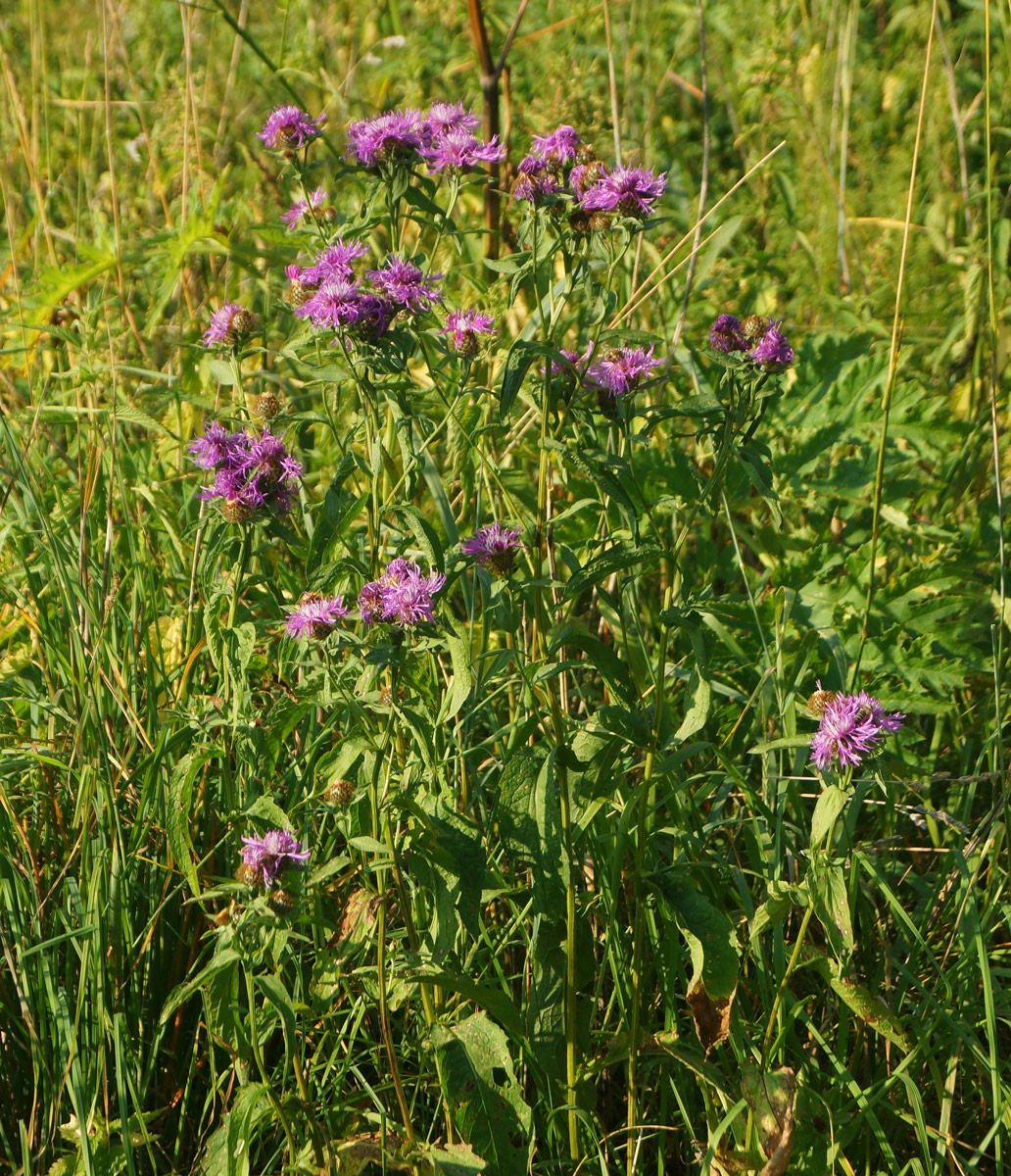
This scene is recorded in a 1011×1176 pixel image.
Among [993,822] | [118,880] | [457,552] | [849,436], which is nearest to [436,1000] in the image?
[118,880]

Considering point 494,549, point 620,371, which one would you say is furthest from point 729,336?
point 494,549

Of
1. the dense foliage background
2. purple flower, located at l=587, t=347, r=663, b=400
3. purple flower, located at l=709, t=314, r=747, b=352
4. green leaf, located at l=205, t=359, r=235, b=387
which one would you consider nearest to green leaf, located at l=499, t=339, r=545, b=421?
the dense foliage background

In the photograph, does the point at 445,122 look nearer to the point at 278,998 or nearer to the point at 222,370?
the point at 222,370

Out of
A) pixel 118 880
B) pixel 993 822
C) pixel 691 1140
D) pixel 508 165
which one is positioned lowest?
pixel 691 1140

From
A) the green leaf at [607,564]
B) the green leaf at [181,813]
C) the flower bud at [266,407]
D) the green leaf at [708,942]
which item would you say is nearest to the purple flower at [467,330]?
the flower bud at [266,407]

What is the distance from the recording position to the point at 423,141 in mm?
1429

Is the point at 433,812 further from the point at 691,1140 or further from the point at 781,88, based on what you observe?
the point at 781,88

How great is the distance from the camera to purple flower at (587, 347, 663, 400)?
137cm

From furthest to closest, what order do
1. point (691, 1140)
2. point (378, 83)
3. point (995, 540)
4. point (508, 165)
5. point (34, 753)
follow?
point (378, 83) → point (508, 165) → point (995, 540) → point (34, 753) → point (691, 1140)

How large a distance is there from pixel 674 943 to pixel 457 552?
1.81 ft

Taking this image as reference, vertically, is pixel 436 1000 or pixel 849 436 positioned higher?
pixel 849 436

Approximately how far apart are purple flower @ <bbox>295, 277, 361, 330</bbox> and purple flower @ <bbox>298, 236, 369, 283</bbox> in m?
0.05

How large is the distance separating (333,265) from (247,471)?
0.86 feet

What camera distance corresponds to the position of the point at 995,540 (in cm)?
208
